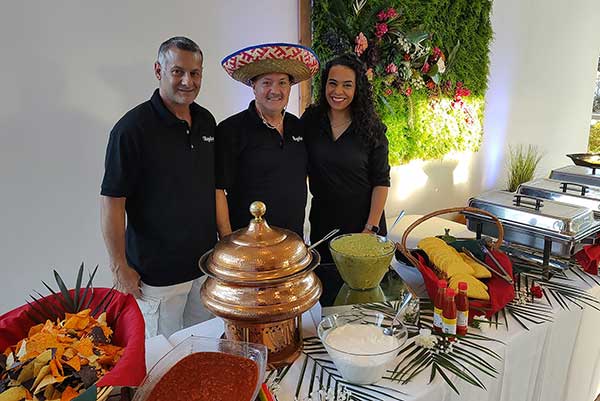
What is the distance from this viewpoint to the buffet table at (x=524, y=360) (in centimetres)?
97

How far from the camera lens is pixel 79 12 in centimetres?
190

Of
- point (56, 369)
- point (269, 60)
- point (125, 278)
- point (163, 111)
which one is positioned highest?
point (269, 60)

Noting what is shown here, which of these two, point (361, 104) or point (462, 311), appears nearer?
point (462, 311)

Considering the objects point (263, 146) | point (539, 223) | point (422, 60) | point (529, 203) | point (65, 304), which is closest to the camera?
point (65, 304)

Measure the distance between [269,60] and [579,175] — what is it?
1597mm

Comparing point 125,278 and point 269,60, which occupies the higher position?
point 269,60

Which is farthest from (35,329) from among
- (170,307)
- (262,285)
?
(170,307)

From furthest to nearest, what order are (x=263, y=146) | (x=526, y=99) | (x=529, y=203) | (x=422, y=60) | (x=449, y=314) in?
(x=526, y=99) < (x=422, y=60) < (x=263, y=146) < (x=529, y=203) < (x=449, y=314)

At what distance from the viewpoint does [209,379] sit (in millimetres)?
848

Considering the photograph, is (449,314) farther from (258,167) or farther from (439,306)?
(258,167)

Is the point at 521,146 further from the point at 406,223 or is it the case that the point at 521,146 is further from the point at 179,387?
the point at 179,387

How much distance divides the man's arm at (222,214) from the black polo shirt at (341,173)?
1.46 ft

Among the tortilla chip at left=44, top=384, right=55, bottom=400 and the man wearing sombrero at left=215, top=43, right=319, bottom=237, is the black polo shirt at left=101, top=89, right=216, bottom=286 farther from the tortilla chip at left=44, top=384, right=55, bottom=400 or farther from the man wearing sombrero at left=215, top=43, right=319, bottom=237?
the tortilla chip at left=44, top=384, right=55, bottom=400

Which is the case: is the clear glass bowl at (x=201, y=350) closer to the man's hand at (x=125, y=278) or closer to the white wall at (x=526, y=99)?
the man's hand at (x=125, y=278)
